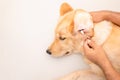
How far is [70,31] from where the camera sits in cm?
122

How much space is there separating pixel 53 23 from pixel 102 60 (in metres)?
0.36

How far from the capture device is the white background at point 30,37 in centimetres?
135

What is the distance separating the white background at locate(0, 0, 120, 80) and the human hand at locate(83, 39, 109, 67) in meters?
0.26

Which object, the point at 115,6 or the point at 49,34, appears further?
the point at 115,6

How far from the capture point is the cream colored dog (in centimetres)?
120

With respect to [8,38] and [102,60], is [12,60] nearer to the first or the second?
[8,38]

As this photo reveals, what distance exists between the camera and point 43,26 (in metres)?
1.40

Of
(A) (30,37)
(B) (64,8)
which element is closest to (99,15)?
(B) (64,8)

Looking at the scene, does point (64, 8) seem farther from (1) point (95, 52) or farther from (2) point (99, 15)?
(1) point (95, 52)

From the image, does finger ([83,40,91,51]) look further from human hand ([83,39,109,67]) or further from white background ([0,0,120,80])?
white background ([0,0,120,80])

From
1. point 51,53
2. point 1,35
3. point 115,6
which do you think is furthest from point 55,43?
point 115,6

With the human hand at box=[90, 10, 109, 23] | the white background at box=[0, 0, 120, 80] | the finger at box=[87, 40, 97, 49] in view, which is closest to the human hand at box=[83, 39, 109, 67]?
the finger at box=[87, 40, 97, 49]

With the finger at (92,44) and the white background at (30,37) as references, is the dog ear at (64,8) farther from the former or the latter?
the finger at (92,44)

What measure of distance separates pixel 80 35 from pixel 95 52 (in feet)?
0.35
